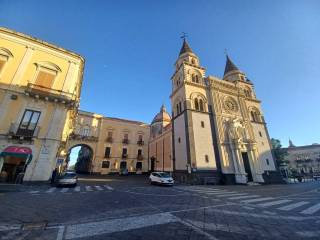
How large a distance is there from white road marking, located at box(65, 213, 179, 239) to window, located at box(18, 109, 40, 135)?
44.0 feet

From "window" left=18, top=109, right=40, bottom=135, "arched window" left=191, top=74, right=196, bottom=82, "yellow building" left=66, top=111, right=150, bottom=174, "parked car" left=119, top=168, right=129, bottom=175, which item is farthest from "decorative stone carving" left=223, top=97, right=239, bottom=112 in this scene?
"window" left=18, top=109, right=40, bottom=135

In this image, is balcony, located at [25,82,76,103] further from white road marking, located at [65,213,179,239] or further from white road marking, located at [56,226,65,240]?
white road marking, located at [65,213,179,239]

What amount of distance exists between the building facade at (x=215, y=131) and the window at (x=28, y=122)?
16.8 m

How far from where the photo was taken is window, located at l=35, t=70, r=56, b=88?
51.6 feet

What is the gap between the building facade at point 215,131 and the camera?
21.2 m

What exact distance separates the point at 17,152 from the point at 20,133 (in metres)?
1.60

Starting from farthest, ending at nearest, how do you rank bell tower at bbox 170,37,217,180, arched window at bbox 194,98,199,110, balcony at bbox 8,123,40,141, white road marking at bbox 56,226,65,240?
arched window at bbox 194,98,199,110 → bell tower at bbox 170,37,217,180 → balcony at bbox 8,123,40,141 → white road marking at bbox 56,226,65,240

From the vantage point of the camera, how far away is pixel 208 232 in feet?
13.3

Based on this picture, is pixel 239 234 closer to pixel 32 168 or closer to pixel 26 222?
pixel 26 222

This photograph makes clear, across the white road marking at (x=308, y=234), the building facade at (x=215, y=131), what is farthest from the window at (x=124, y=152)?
the white road marking at (x=308, y=234)

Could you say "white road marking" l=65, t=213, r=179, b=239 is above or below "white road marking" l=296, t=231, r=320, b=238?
above

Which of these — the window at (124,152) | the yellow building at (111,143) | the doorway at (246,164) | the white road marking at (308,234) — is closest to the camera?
the white road marking at (308,234)

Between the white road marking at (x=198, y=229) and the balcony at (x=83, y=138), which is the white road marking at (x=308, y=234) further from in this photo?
the balcony at (x=83, y=138)

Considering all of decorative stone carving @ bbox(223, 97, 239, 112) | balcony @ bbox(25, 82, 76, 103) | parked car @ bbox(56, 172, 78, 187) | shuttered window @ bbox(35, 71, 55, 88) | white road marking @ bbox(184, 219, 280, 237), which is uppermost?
decorative stone carving @ bbox(223, 97, 239, 112)
